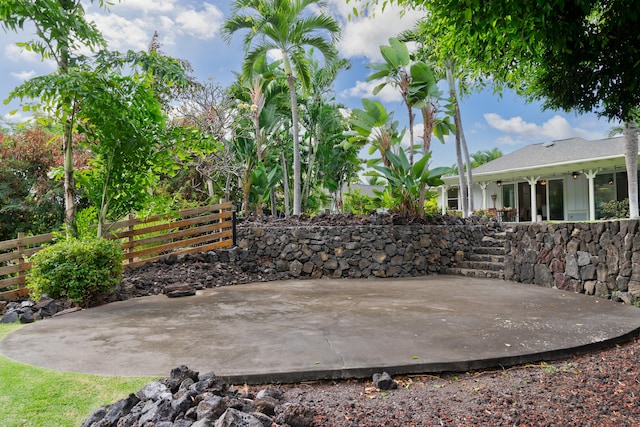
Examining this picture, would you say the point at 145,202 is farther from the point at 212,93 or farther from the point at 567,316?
the point at 212,93

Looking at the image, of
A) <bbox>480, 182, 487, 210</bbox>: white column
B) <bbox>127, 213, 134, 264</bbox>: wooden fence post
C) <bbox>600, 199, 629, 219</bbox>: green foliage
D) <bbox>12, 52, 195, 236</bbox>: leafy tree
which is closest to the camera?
<bbox>12, 52, 195, 236</bbox>: leafy tree

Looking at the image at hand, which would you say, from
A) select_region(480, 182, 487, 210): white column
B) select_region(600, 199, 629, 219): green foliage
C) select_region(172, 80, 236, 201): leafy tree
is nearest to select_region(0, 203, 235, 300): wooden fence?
select_region(172, 80, 236, 201): leafy tree

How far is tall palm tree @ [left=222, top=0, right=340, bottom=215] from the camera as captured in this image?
437 inches

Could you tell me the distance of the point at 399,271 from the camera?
32.0ft

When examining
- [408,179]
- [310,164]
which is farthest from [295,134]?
[310,164]

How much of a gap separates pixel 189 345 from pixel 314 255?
5.79m

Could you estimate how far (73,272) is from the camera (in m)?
6.12

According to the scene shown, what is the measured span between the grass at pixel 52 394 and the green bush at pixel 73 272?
284 cm

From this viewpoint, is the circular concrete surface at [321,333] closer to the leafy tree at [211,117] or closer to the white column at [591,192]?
the leafy tree at [211,117]

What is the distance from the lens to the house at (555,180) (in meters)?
15.7

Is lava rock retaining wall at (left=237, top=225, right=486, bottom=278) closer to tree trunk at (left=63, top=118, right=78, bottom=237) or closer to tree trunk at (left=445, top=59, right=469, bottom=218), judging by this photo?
tree trunk at (left=63, top=118, right=78, bottom=237)

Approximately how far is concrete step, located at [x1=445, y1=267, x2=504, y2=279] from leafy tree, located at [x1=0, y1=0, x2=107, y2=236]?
777 centimetres

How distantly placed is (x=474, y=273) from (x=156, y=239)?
690 cm

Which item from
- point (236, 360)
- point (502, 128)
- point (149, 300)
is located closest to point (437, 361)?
point (236, 360)
